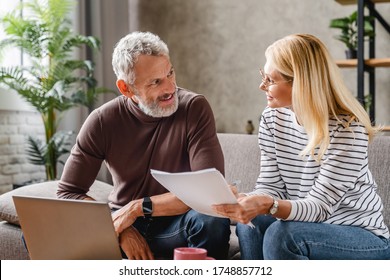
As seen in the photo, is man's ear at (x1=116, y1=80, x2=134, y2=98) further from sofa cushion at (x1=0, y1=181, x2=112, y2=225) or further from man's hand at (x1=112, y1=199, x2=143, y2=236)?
sofa cushion at (x1=0, y1=181, x2=112, y2=225)

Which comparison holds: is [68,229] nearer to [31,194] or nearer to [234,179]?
[31,194]

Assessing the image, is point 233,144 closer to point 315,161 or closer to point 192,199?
point 315,161

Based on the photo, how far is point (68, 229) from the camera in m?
1.54

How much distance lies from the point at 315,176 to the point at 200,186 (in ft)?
1.66

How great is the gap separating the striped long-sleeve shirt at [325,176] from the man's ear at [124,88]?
0.50 metres

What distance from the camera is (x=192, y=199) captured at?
64.4 inches

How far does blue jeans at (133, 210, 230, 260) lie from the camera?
1954 mm

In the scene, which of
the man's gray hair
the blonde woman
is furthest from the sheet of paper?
the man's gray hair

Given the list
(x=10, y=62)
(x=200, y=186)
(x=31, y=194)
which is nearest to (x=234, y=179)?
(x=31, y=194)

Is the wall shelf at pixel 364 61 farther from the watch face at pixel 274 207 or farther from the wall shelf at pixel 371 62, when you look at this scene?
the watch face at pixel 274 207

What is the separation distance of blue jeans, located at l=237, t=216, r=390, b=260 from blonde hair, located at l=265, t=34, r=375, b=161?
216mm

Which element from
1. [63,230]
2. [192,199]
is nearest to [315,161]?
[192,199]

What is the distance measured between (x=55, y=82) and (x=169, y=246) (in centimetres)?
208

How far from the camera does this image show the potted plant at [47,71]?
3770 mm
